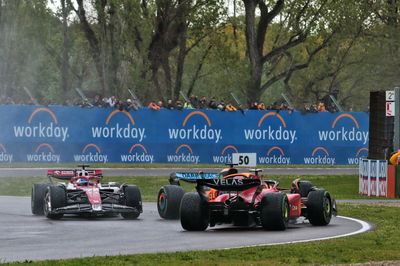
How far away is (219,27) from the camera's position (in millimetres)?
63094

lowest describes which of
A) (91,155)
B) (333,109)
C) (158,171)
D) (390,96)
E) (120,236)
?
(120,236)

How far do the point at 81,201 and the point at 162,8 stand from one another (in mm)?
31956

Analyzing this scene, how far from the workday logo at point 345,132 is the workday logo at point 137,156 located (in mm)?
7876

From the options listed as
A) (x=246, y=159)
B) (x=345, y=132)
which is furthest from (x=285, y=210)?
(x=345, y=132)

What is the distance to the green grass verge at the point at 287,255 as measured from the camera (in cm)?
1327

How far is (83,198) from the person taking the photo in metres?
20.5

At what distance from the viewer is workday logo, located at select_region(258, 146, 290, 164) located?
4188 centimetres

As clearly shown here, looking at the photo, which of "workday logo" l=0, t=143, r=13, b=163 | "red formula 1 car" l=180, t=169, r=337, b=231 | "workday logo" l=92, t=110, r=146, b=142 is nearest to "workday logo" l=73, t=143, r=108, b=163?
"workday logo" l=92, t=110, r=146, b=142

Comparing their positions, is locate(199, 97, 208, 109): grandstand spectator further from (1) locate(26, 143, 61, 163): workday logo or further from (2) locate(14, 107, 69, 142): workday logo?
(1) locate(26, 143, 61, 163): workday logo

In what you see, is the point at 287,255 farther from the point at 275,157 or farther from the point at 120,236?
the point at 275,157

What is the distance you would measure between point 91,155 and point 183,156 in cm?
396

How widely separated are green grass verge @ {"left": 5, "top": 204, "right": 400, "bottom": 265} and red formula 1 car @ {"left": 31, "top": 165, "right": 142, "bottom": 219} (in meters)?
5.49

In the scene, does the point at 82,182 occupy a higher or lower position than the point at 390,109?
lower

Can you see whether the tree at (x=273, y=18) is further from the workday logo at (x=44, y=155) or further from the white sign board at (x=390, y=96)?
the white sign board at (x=390, y=96)
